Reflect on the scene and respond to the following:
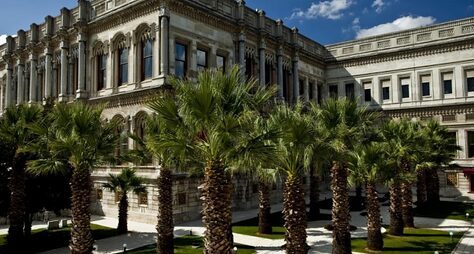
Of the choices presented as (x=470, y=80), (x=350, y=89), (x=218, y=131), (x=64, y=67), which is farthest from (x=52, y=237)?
(x=470, y=80)

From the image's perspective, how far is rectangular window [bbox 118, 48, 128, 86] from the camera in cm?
2878

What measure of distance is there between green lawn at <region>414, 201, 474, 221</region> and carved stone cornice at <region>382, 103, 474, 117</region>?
9.72 m

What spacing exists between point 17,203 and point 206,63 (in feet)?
53.5

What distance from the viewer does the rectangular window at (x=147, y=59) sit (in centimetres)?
2698

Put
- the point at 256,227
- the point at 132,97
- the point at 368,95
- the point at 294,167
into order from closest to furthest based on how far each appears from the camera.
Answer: the point at 294,167
the point at 256,227
the point at 132,97
the point at 368,95

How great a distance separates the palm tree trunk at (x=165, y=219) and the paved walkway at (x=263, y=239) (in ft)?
10.7

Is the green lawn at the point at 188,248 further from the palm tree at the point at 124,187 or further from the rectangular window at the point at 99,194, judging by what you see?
the rectangular window at the point at 99,194

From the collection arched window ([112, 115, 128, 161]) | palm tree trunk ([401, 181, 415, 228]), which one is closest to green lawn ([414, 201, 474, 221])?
palm tree trunk ([401, 181, 415, 228])

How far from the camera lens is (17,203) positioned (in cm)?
1684

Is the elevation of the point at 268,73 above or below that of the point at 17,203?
above

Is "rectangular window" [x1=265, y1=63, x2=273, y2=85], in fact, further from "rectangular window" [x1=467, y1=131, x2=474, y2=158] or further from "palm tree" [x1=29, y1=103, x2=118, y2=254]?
"palm tree" [x1=29, y1=103, x2=118, y2=254]

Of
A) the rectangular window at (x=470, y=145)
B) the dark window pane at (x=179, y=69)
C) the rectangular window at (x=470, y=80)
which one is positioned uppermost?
the rectangular window at (x=470, y=80)

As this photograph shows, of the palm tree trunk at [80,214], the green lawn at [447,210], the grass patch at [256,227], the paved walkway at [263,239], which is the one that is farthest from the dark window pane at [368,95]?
the palm tree trunk at [80,214]

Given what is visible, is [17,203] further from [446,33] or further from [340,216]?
[446,33]
